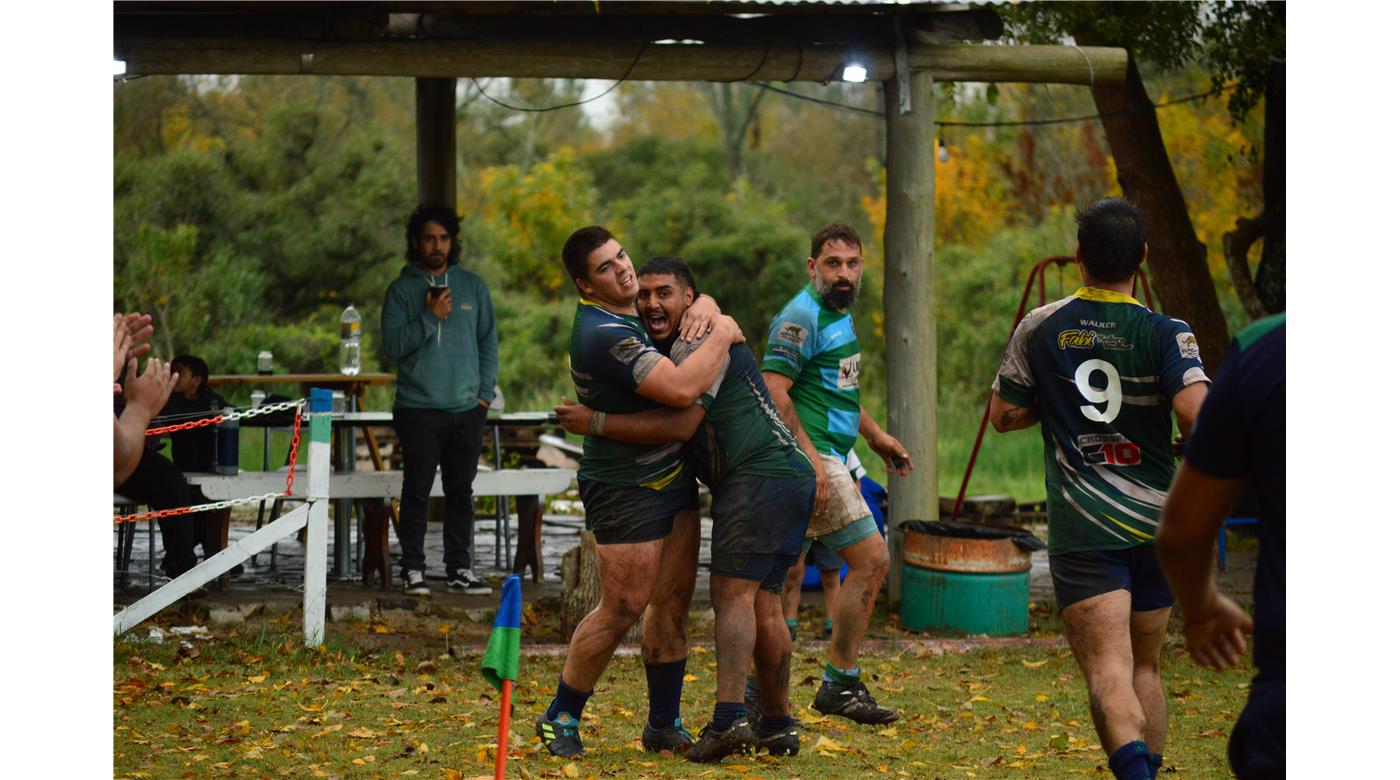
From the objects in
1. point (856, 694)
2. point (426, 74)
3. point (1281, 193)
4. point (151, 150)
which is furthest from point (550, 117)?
point (856, 694)

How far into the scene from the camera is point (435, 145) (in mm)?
12375

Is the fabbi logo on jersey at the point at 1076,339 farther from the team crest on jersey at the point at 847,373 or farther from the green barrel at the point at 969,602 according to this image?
the green barrel at the point at 969,602

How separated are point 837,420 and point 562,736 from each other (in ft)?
5.99

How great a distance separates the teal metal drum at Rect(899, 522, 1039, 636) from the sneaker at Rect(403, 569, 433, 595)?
109 inches

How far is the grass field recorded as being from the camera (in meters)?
6.27

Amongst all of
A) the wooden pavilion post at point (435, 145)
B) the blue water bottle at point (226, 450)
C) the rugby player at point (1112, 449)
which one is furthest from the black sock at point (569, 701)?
the wooden pavilion post at point (435, 145)

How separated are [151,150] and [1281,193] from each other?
20828 mm

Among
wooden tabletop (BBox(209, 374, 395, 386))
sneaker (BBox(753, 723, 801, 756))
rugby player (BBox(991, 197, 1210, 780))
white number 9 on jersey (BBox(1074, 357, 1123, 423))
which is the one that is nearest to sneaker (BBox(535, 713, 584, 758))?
sneaker (BBox(753, 723, 801, 756))

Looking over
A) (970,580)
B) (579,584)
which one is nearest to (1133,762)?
(579,584)

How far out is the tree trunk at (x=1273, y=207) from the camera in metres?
13.6

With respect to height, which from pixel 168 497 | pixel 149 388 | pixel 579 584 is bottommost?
pixel 579 584

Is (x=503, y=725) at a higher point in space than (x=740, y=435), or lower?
lower

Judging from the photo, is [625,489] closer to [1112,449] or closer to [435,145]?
[1112,449]

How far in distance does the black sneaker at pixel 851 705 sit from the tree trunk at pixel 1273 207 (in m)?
7.60
